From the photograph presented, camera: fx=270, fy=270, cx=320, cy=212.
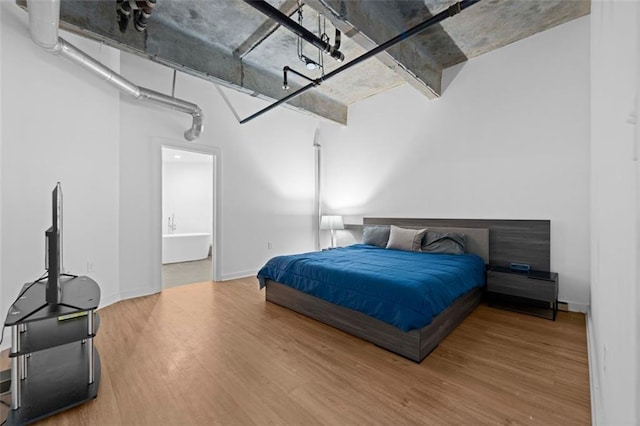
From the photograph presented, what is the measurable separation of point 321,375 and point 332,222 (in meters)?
3.52

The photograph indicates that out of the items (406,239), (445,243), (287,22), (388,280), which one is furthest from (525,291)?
(287,22)

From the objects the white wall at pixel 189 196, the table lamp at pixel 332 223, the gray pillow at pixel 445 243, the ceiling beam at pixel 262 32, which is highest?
the ceiling beam at pixel 262 32

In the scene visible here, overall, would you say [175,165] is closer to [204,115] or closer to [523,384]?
[204,115]

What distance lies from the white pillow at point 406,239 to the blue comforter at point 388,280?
30cm

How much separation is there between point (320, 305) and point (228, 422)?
1420mm

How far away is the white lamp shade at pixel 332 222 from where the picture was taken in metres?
5.30

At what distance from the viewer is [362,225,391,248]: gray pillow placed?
442 centimetres

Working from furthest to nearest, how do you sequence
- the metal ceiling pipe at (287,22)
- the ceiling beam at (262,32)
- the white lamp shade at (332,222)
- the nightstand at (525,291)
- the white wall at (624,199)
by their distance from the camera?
1. the white lamp shade at (332,222)
2. the nightstand at (525,291)
3. the ceiling beam at (262,32)
4. the metal ceiling pipe at (287,22)
5. the white wall at (624,199)

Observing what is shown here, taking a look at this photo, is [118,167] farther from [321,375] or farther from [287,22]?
[321,375]

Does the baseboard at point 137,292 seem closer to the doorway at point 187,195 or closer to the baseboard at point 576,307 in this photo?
the doorway at point 187,195

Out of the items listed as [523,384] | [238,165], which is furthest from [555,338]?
[238,165]

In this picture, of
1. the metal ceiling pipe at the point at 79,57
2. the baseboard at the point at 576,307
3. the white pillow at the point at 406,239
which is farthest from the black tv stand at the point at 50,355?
the baseboard at the point at 576,307

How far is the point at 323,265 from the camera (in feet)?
9.55

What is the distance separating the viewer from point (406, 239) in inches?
159
